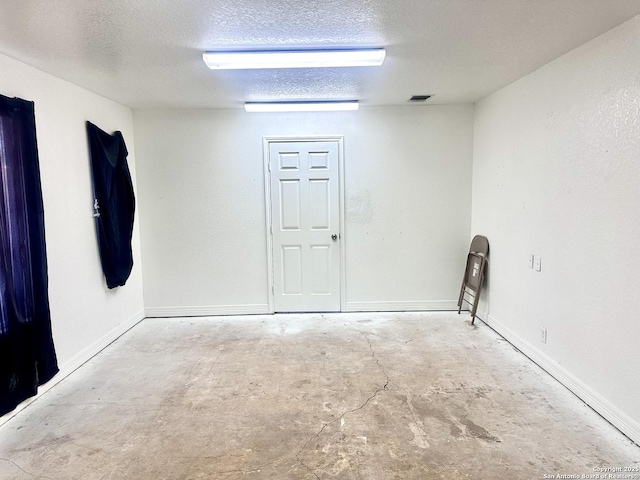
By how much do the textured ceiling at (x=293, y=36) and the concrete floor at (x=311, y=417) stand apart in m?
2.42

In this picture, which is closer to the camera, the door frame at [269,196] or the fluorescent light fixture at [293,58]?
the fluorescent light fixture at [293,58]

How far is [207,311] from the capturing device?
4680 millimetres

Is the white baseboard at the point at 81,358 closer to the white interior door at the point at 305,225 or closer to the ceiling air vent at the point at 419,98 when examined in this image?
the white interior door at the point at 305,225

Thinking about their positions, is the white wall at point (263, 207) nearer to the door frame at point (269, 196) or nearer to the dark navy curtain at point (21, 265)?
the door frame at point (269, 196)

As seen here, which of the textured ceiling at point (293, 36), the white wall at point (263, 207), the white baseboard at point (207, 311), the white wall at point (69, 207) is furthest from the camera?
the white baseboard at point (207, 311)

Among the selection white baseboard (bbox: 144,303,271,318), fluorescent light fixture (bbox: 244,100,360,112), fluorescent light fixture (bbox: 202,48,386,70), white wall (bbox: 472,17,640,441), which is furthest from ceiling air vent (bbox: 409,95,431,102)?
white baseboard (bbox: 144,303,271,318)

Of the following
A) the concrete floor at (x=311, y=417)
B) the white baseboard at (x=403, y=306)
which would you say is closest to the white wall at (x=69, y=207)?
the concrete floor at (x=311, y=417)

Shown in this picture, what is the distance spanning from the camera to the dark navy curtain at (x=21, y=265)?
8.00 feet

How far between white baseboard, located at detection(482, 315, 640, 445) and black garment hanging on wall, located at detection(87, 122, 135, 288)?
3.98m

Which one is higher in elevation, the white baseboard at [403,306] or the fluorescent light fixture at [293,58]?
the fluorescent light fixture at [293,58]

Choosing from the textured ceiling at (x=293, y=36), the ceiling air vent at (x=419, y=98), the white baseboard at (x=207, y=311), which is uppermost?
the ceiling air vent at (x=419, y=98)

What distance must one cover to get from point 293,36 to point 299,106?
1835 millimetres

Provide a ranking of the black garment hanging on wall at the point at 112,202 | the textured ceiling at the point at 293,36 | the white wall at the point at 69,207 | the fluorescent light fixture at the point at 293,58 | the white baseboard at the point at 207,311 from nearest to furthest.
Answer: the textured ceiling at the point at 293,36 < the fluorescent light fixture at the point at 293,58 < the white wall at the point at 69,207 < the black garment hanging on wall at the point at 112,202 < the white baseboard at the point at 207,311

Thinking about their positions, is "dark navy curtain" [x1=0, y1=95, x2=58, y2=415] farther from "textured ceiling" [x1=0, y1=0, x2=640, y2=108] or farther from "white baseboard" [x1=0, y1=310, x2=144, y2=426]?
"textured ceiling" [x1=0, y1=0, x2=640, y2=108]
